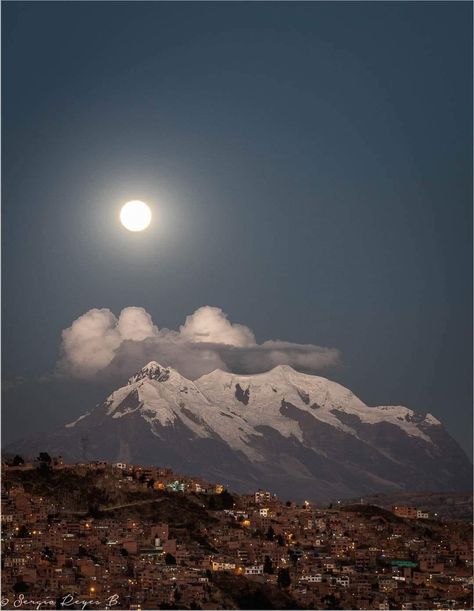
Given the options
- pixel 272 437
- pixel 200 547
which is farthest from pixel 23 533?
pixel 272 437

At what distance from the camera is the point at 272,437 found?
64188 millimetres

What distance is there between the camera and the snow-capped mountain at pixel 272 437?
53.5m

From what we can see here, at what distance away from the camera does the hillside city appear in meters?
36.1

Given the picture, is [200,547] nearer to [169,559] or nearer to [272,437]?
[169,559]

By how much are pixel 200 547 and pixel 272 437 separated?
71.7 ft

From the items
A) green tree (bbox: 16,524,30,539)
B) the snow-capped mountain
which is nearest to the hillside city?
green tree (bbox: 16,524,30,539)

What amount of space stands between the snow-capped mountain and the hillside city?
3171 mm

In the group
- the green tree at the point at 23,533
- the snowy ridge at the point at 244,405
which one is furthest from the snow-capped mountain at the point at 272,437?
the green tree at the point at 23,533

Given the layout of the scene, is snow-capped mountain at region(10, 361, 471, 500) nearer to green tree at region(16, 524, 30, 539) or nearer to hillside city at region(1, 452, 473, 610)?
hillside city at region(1, 452, 473, 610)

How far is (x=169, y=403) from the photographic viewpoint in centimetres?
6225

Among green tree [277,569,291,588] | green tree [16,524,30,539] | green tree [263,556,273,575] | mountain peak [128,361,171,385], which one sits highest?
mountain peak [128,361,171,385]

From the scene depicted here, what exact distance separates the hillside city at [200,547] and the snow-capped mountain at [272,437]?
317cm

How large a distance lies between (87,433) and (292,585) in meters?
15.0

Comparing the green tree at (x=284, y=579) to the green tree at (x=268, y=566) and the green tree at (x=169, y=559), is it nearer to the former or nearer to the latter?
the green tree at (x=268, y=566)
